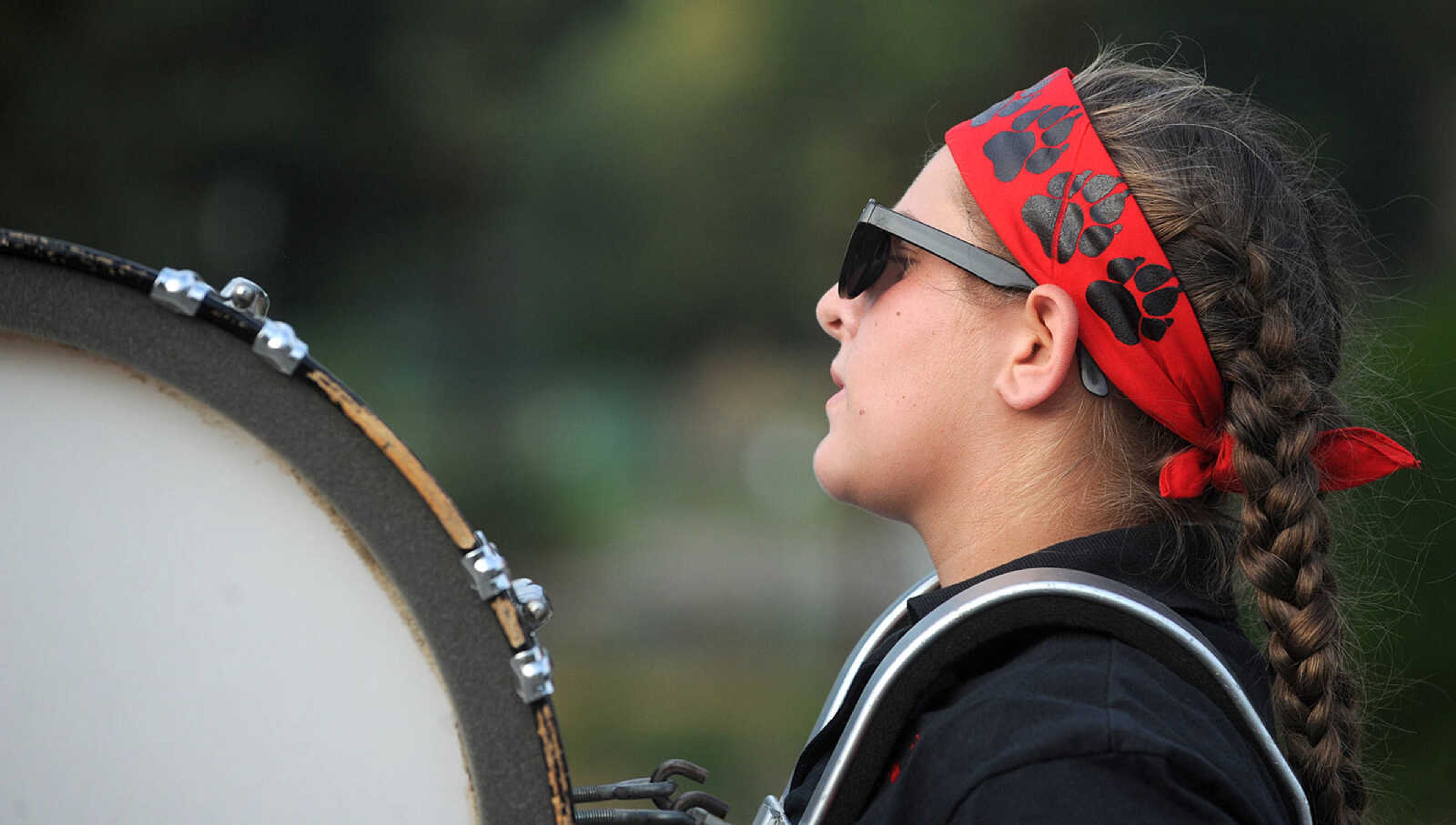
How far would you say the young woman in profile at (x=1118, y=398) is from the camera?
1.16 metres

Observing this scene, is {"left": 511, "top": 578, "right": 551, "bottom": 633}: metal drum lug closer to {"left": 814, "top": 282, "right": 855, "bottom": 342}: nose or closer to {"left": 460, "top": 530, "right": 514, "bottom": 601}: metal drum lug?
{"left": 460, "top": 530, "right": 514, "bottom": 601}: metal drum lug

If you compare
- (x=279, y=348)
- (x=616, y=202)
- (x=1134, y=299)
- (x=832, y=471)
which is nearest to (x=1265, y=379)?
(x=1134, y=299)

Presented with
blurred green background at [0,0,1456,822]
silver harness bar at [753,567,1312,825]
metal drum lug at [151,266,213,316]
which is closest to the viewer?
metal drum lug at [151,266,213,316]

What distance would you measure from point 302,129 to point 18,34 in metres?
1.36

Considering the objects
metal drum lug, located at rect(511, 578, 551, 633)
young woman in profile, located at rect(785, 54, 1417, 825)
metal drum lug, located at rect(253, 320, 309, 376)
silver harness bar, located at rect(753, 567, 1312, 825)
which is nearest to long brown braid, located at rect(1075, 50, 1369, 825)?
young woman in profile, located at rect(785, 54, 1417, 825)

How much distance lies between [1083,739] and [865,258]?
668 mm

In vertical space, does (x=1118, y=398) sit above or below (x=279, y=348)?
below

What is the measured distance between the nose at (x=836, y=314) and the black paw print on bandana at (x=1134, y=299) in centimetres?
32

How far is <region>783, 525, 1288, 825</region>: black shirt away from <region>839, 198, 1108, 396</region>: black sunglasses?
193 millimetres

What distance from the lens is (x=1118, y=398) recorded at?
128 centimetres

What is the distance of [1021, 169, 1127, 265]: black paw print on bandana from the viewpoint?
1.22 metres

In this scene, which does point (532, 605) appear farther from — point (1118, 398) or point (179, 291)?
point (1118, 398)

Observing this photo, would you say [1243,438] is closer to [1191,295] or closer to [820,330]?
[1191,295]

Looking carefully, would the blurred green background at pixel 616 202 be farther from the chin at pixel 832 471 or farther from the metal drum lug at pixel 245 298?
the metal drum lug at pixel 245 298
